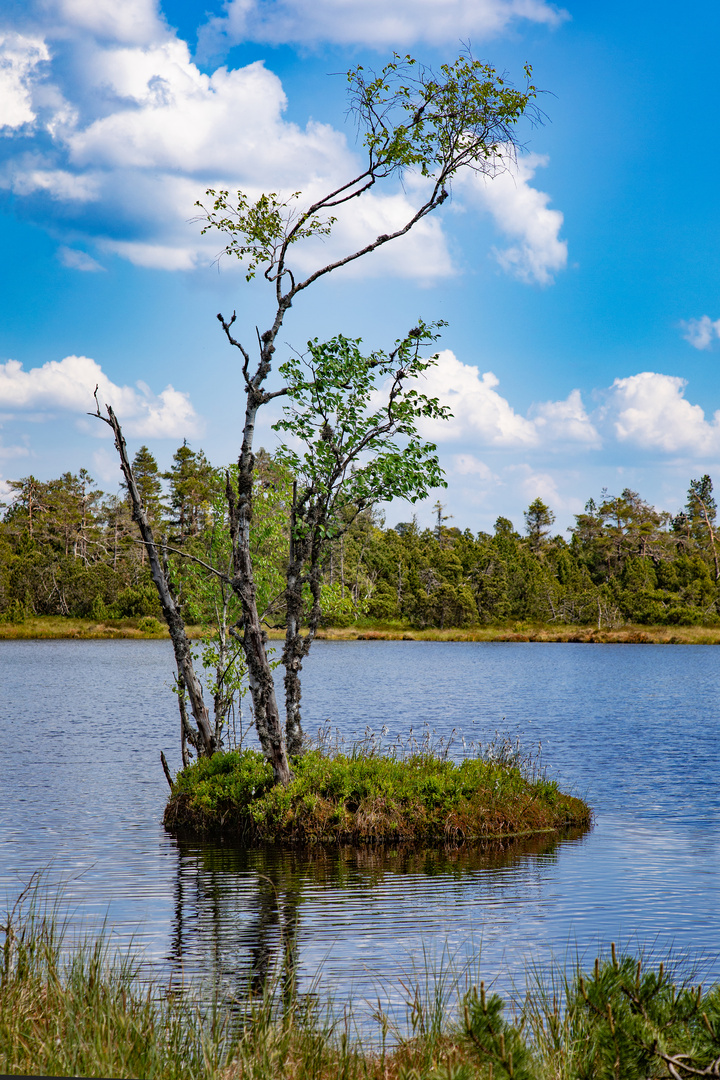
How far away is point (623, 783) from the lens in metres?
26.4

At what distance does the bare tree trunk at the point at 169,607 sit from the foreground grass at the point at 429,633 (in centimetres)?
9761

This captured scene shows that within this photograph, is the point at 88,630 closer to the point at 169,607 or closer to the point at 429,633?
the point at 429,633

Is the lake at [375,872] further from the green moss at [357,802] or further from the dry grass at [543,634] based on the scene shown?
the dry grass at [543,634]

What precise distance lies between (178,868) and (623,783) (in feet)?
48.4

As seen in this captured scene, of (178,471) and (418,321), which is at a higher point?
(178,471)

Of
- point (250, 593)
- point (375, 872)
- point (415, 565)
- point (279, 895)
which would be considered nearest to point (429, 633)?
point (415, 565)

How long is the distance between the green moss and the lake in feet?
2.20

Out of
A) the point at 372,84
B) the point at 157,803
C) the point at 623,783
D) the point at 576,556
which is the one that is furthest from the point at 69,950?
the point at 576,556

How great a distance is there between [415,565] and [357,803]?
12079 cm

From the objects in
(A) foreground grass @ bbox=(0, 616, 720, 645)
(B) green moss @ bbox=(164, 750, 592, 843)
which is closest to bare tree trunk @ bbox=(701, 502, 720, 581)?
(A) foreground grass @ bbox=(0, 616, 720, 645)

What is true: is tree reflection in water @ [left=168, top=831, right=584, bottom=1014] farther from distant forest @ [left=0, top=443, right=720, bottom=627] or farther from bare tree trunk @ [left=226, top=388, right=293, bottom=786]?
distant forest @ [left=0, top=443, right=720, bottom=627]

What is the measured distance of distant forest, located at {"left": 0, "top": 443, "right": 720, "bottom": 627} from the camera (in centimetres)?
12131

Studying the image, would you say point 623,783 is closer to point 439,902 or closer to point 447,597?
point 439,902

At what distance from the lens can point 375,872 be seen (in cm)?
1600
